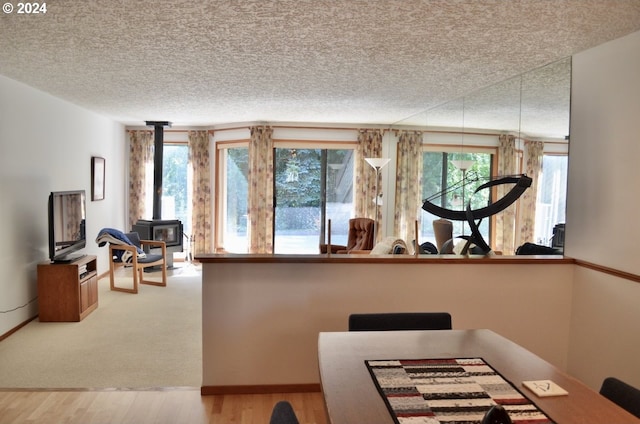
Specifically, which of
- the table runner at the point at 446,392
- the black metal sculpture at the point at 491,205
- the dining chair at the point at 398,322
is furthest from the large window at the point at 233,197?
the table runner at the point at 446,392

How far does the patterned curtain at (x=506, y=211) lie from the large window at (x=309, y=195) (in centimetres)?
369

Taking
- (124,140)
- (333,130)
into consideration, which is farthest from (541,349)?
(124,140)

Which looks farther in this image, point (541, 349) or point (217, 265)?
point (541, 349)

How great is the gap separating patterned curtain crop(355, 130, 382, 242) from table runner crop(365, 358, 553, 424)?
6.03 metres

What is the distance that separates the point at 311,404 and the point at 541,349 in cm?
171

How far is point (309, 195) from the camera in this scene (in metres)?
7.96

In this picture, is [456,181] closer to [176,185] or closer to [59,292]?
[59,292]

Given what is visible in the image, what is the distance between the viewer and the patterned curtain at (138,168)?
8125mm

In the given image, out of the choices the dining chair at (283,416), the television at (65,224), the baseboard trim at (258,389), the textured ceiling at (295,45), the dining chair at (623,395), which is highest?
the textured ceiling at (295,45)

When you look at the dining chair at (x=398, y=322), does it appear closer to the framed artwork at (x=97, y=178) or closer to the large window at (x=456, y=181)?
the large window at (x=456, y=181)

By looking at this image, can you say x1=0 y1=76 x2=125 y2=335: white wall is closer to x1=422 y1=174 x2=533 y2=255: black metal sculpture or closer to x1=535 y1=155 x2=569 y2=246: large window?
x1=422 y1=174 x2=533 y2=255: black metal sculpture

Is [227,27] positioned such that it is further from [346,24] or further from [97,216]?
[97,216]

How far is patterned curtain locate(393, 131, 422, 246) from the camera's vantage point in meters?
7.07

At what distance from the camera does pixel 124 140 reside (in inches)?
320
